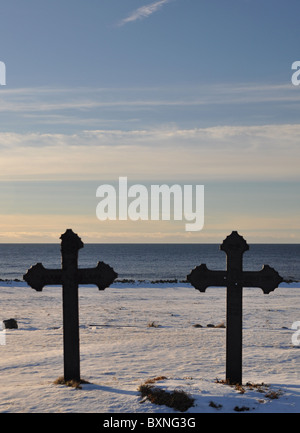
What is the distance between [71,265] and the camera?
24.7ft

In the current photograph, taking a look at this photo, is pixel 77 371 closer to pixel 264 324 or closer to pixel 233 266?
pixel 233 266

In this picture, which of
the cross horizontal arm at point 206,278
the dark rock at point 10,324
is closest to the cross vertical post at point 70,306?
the cross horizontal arm at point 206,278

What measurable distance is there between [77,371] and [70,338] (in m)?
0.59

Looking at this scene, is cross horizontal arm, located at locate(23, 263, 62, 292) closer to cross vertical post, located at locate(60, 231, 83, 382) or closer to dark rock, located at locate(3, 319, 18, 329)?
cross vertical post, located at locate(60, 231, 83, 382)

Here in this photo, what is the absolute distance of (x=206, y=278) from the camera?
25.6 feet

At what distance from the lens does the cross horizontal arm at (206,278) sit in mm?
7676

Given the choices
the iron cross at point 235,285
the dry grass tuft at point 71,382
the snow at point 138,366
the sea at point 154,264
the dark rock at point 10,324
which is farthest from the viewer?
the sea at point 154,264

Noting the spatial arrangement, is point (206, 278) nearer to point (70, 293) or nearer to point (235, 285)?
point (235, 285)

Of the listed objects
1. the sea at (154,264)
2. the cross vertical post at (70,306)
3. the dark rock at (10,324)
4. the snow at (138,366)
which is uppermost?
the cross vertical post at (70,306)

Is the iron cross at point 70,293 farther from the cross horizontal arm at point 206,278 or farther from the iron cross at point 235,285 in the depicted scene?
the iron cross at point 235,285

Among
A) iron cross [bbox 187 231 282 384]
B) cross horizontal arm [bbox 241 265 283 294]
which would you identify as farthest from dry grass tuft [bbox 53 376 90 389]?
cross horizontal arm [bbox 241 265 283 294]

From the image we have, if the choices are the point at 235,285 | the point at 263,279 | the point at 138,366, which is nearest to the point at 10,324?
the point at 138,366

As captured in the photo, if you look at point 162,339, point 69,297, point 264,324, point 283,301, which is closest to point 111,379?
point 69,297
